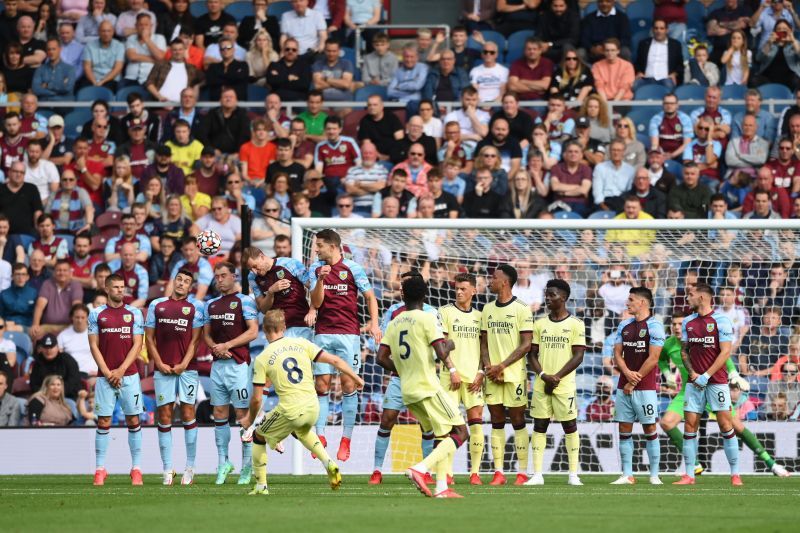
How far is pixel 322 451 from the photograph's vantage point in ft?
39.9

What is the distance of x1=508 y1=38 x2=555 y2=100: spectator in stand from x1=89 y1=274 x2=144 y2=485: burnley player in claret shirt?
30.7ft

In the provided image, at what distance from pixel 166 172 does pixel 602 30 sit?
7.59 metres

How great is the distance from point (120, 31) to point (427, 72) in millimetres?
5535

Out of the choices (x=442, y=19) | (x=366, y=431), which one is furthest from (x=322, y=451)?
(x=442, y=19)

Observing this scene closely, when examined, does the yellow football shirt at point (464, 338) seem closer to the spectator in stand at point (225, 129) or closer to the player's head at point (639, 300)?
the player's head at point (639, 300)

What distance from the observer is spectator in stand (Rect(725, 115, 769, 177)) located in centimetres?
2050

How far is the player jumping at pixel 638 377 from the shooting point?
47.7 ft

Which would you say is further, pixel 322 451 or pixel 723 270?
pixel 723 270

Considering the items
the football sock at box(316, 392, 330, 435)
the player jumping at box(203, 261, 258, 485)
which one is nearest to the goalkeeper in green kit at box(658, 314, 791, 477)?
the football sock at box(316, 392, 330, 435)

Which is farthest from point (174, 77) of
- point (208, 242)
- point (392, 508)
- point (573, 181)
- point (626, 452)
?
point (392, 508)

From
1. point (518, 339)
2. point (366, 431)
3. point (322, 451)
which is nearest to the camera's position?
point (322, 451)

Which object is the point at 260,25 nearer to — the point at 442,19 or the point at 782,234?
the point at 442,19

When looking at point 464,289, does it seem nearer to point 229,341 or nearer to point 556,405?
point 556,405

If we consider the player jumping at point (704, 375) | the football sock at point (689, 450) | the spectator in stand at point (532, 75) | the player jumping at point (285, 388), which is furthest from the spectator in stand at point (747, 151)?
the player jumping at point (285, 388)
